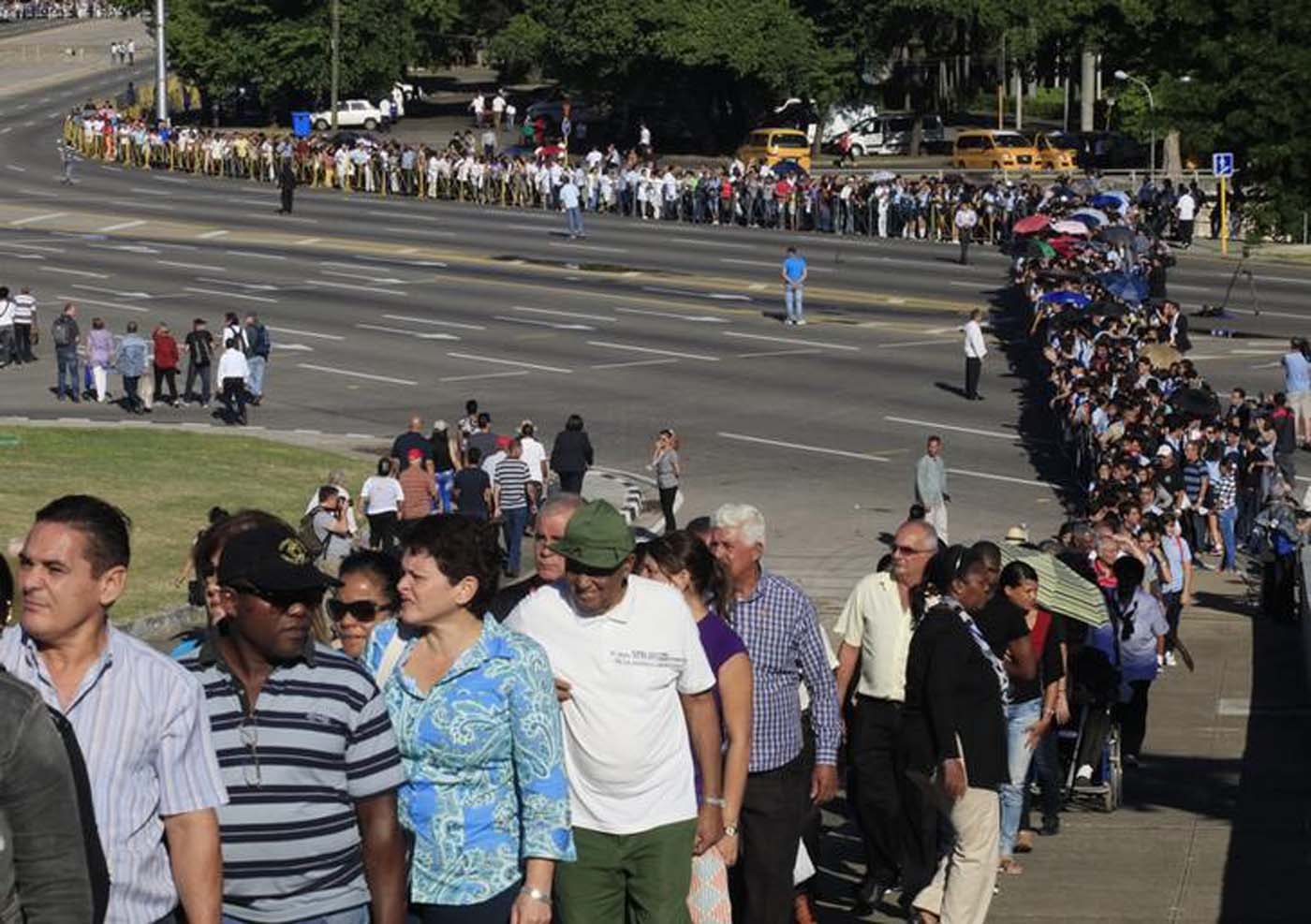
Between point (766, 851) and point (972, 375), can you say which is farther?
point (972, 375)

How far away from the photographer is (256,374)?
1587 inches

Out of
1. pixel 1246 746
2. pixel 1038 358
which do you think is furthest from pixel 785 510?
pixel 1246 746

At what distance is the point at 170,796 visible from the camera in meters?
6.13

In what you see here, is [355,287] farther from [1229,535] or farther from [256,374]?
[1229,535]

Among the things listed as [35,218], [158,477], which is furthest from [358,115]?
[158,477]

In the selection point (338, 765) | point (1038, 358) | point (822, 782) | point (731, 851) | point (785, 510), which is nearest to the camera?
point (338, 765)

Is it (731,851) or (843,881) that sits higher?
(731,851)

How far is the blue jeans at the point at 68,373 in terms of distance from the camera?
1602 inches

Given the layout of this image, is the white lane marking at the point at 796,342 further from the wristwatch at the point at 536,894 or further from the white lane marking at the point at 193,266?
the wristwatch at the point at 536,894

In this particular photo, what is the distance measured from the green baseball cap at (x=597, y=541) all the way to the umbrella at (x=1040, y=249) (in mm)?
38346

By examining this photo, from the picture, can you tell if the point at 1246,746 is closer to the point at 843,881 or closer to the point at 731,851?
the point at 843,881

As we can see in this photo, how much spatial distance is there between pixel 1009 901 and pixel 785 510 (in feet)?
64.3

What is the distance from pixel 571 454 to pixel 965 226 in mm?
29124

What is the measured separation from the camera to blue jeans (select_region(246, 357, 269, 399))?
4019cm
